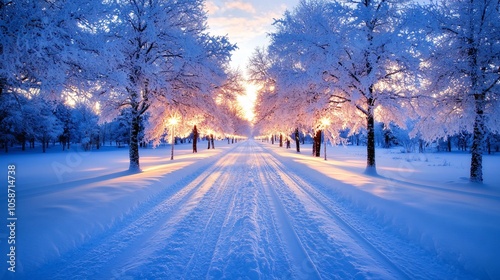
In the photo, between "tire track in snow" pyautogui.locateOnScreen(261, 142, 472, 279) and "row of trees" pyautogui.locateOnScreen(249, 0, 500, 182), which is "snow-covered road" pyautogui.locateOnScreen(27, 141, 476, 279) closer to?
"tire track in snow" pyautogui.locateOnScreen(261, 142, 472, 279)

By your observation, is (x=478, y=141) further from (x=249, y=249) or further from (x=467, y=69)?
(x=249, y=249)

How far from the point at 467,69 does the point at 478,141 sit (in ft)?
11.3

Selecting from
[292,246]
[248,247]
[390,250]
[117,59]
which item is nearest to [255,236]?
[248,247]

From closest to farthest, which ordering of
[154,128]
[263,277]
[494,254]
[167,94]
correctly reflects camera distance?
[263,277]
[494,254]
[167,94]
[154,128]

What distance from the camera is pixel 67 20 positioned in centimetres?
524

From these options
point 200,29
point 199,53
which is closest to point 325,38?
point 199,53

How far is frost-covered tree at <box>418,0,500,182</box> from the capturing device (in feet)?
29.8

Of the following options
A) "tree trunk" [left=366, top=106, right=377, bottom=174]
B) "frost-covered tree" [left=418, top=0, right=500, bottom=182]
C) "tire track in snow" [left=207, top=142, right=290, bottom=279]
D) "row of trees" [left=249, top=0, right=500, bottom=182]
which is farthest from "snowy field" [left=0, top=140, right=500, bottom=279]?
"row of trees" [left=249, top=0, right=500, bottom=182]

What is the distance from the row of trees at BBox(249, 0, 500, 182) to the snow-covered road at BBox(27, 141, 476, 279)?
A: 22.9 feet

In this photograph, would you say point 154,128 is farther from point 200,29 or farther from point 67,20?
point 67,20

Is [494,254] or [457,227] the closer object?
[494,254]

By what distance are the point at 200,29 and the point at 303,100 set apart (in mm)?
7805

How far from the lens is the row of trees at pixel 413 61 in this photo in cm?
916

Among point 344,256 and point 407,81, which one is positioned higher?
point 407,81
